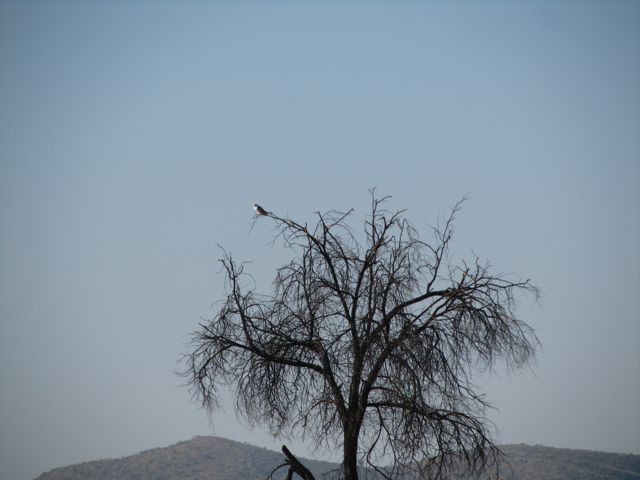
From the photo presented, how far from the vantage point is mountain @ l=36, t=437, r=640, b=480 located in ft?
197

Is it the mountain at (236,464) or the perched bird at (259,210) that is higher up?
the mountain at (236,464)

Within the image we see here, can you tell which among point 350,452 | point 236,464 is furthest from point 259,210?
point 236,464

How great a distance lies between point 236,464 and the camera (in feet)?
234

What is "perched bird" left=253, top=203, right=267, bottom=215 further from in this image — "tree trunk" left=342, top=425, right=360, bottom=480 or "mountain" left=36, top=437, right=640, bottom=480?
"mountain" left=36, top=437, right=640, bottom=480

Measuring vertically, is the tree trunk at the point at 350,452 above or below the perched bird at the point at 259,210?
below

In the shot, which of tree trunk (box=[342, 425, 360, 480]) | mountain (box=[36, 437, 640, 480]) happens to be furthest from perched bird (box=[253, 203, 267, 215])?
mountain (box=[36, 437, 640, 480])

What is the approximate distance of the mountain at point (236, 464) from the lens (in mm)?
60094

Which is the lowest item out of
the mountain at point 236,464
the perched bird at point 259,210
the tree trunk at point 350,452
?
the tree trunk at point 350,452

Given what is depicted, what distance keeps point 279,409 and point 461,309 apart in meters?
2.91

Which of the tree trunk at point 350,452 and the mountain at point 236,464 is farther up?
the mountain at point 236,464

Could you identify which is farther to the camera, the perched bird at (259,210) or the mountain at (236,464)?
the mountain at (236,464)

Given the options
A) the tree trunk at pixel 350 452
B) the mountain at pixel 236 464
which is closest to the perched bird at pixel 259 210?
the tree trunk at pixel 350 452

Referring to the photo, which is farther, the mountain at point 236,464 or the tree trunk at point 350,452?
the mountain at point 236,464

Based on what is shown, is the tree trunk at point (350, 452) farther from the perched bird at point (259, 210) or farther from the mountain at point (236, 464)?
the mountain at point (236, 464)
